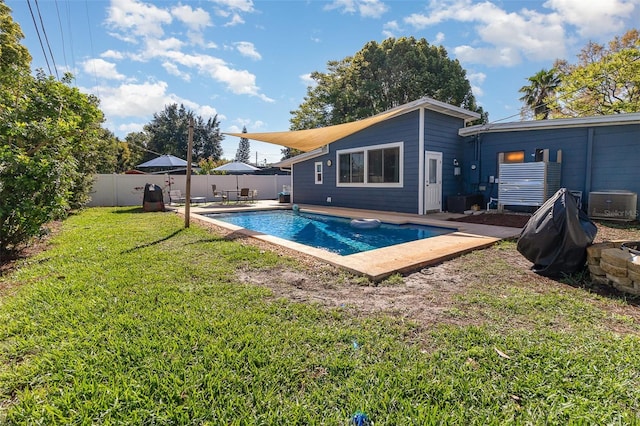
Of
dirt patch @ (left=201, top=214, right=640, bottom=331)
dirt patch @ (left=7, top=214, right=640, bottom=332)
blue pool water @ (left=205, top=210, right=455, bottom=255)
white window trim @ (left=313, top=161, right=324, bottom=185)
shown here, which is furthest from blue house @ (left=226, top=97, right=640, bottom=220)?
dirt patch @ (left=201, top=214, right=640, bottom=331)

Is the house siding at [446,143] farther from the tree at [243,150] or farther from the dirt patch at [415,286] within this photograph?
the tree at [243,150]

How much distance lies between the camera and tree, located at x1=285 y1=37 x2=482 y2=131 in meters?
19.7

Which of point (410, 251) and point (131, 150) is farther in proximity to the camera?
point (131, 150)

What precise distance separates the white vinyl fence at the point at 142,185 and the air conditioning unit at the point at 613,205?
14.9 m

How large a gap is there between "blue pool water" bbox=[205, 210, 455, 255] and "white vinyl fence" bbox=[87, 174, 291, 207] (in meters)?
6.20

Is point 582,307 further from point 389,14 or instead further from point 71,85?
point 389,14

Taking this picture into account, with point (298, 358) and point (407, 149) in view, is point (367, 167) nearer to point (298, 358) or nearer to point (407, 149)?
point (407, 149)

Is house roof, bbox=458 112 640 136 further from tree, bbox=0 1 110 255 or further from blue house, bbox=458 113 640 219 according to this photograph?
tree, bbox=0 1 110 255

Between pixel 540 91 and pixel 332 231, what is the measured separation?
1917cm

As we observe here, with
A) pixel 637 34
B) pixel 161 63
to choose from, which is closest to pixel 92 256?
pixel 161 63

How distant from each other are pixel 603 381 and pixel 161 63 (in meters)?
14.4

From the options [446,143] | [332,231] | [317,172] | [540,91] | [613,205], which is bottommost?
[332,231]

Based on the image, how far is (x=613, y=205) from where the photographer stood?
294 inches

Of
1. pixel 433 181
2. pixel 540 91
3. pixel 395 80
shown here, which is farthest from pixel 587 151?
pixel 540 91
